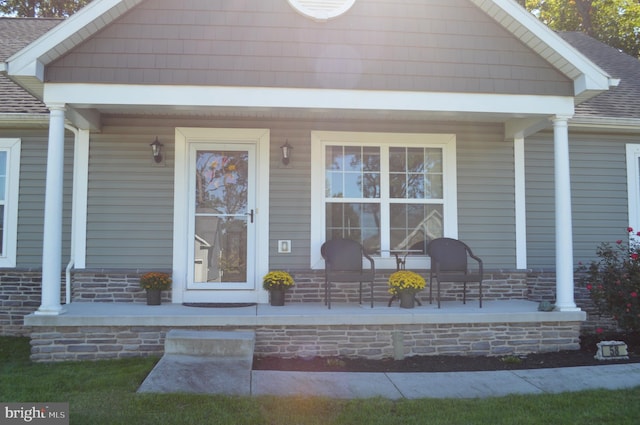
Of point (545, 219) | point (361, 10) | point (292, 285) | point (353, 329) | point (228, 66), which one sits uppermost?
point (361, 10)

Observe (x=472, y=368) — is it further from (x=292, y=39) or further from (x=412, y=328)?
(x=292, y=39)

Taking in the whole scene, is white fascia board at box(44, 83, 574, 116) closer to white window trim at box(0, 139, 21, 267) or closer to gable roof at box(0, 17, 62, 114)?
gable roof at box(0, 17, 62, 114)

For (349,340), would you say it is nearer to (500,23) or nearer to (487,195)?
(487,195)

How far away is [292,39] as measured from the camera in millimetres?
5473

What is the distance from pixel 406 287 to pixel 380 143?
205cm

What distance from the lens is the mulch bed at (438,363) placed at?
5.07m

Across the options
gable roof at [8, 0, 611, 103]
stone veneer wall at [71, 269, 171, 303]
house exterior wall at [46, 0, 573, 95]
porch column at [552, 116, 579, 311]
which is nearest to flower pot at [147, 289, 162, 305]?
stone veneer wall at [71, 269, 171, 303]

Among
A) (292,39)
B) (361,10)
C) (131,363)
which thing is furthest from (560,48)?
(131,363)

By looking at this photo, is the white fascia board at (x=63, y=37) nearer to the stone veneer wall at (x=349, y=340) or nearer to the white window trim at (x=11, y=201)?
the white window trim at (x=11, y=201)

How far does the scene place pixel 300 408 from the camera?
12.3ft

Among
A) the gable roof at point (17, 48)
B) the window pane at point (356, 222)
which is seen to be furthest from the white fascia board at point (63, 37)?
the window pane at point (356, 222)

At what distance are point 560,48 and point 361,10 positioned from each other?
222 centimetres

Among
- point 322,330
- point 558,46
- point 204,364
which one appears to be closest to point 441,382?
point 322,330

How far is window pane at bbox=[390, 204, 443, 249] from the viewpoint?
22.2ft
